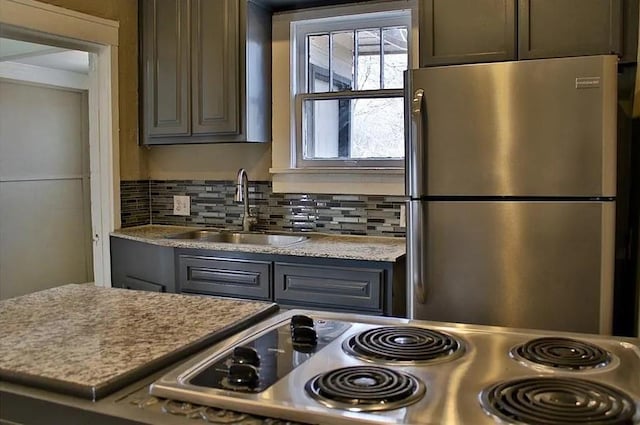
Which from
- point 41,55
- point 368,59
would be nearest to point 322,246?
point 368,59

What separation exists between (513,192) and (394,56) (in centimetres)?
127

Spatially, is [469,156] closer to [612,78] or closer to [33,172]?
[612,78]

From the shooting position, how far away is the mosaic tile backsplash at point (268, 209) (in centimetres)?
320

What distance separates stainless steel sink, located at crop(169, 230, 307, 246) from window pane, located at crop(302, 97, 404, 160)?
0.47 metres

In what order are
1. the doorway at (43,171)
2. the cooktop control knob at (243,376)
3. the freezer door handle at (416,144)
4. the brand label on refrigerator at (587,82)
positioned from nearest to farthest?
Result: the cooktop control knob at (243,376), the brand label on refrigerator at (587,82), the freezer door handle at (416,144), the doorway at (43,171)

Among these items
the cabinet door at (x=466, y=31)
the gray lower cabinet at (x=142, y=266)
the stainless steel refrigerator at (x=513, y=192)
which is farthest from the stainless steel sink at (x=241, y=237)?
the cabinet door at (x=466, y=31)

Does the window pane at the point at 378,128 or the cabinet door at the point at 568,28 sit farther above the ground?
the cabinet door at the point at 568,28

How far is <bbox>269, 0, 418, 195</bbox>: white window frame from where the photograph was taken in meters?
3.16

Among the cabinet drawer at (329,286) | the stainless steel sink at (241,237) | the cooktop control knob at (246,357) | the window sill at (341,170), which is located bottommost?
the cabinet drawer at (329,286)

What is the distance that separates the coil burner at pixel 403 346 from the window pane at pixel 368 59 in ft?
7.14

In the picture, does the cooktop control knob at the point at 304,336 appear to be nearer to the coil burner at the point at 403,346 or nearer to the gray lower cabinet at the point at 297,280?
the coil burner at the point at 403,346

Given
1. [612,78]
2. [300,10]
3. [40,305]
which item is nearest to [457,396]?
Result: [40,305]

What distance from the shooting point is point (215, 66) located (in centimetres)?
330

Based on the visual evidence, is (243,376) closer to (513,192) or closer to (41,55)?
(513,192)
